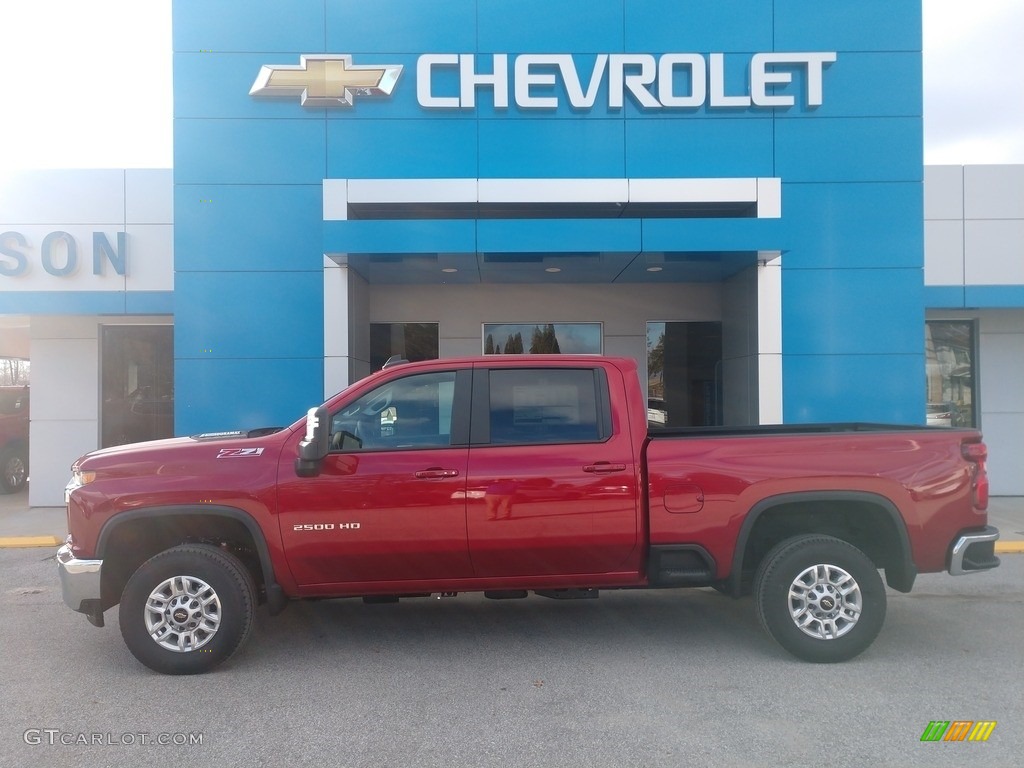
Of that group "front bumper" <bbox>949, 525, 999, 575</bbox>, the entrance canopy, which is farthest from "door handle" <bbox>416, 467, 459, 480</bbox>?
the entrance canopy

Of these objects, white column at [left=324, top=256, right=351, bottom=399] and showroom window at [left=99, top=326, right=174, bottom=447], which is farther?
showroom window at [left=99, top=326, right=174, bottom=447]

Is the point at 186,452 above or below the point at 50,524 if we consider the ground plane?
above

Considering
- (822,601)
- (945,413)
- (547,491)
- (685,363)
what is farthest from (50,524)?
(945,413)

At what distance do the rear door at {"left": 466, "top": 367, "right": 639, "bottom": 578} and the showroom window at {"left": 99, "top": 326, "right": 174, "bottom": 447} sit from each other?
9.29 metres

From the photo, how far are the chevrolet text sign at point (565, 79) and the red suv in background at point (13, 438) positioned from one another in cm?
830

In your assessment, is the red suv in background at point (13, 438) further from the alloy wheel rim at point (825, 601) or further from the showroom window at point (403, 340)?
the alloy wheel rim at point (825, 601)

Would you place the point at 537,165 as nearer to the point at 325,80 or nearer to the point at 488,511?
the point at 325,80

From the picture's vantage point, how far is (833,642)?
5.11 meters

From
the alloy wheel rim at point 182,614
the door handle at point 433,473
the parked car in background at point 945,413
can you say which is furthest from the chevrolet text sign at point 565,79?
the alloy wheel rim at point 182,614

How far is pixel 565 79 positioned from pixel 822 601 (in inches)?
314

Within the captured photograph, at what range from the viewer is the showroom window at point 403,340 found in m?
12.5

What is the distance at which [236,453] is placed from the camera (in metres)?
5.09

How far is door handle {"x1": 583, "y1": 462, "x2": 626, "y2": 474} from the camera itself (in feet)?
16.7

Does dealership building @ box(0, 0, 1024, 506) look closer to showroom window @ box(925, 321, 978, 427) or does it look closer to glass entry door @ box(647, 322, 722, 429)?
glass entry door @ box(647, 322, 722, 429)
